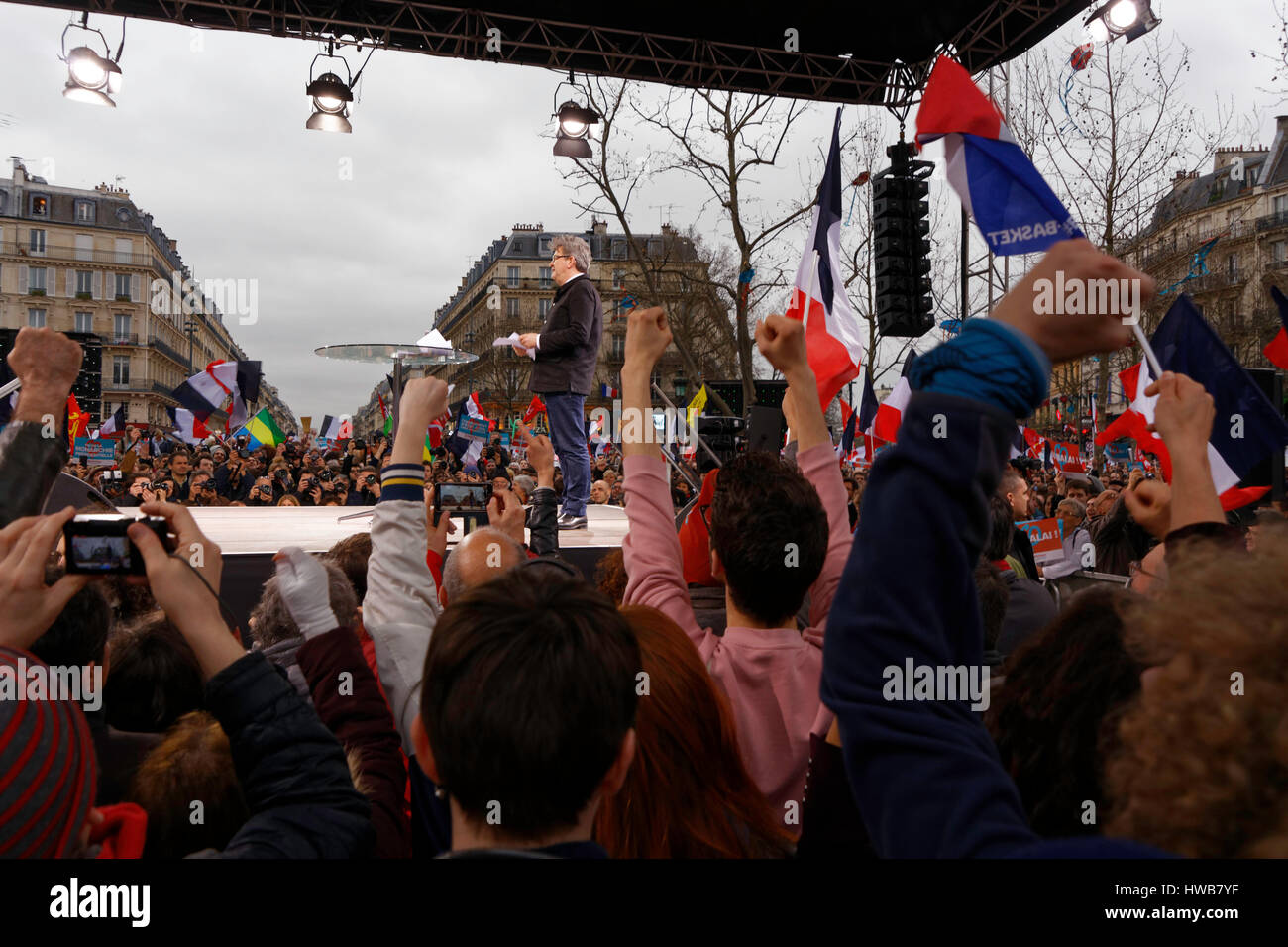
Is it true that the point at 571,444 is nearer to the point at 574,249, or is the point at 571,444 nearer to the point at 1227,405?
the point at 574,249

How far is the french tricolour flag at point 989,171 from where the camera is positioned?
277 centimetres

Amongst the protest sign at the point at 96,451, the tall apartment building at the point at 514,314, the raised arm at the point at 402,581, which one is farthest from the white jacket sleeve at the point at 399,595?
the tall apartment building at the point at 514,314

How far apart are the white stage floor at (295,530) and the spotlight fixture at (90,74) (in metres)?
4.13

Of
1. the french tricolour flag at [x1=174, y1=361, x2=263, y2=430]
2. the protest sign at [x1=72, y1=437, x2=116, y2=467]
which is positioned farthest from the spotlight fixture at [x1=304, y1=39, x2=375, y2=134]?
the protest sign at [x1=72, y1=437, x2=116, y2=467]

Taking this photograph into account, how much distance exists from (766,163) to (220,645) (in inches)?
516

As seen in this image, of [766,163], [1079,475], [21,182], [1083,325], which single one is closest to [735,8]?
[766,163]

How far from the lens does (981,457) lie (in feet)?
2.70

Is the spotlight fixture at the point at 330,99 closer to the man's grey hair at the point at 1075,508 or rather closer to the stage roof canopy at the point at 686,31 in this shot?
the stage roof canopy at the point at 686,31

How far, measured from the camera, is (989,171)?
295 centimetres

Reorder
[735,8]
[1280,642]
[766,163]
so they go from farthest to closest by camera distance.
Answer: [766,163], [735,8], [1280,642]

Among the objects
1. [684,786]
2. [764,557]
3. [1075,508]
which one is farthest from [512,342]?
[684,786]

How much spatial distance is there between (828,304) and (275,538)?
3732 mm

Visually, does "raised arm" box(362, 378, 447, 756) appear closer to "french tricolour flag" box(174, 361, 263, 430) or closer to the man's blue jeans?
the man's blue jeans
